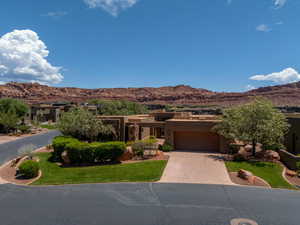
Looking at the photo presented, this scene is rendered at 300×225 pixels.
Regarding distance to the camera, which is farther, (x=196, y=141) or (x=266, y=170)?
(x=196, y=141)

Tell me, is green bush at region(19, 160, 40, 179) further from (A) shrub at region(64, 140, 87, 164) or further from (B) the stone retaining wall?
(B) the stone retaining wall

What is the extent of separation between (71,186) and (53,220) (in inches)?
139

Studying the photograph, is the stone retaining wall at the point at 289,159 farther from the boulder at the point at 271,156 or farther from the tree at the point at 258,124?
the tree at the point at 258,124

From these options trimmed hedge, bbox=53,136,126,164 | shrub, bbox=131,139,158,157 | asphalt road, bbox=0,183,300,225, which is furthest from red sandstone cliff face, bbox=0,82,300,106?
asphalt road, bbox=0,183,300,225

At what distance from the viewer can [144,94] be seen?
440ft

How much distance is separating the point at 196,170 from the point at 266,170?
491 centimetres

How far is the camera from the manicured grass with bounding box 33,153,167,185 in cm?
1146

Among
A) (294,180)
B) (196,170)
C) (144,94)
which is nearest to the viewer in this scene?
(294,180)

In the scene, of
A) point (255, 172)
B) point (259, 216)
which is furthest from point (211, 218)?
A: point (255, 172)

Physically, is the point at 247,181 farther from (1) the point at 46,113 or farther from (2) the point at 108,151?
(1) the point at 46,113

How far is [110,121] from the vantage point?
23922mm

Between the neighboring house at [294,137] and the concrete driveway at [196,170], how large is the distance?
784 centimetres

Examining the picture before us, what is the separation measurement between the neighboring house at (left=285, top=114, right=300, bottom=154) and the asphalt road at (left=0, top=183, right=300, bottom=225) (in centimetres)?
1025

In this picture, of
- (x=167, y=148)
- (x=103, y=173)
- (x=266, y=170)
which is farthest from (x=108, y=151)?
(x=266, y=170)
